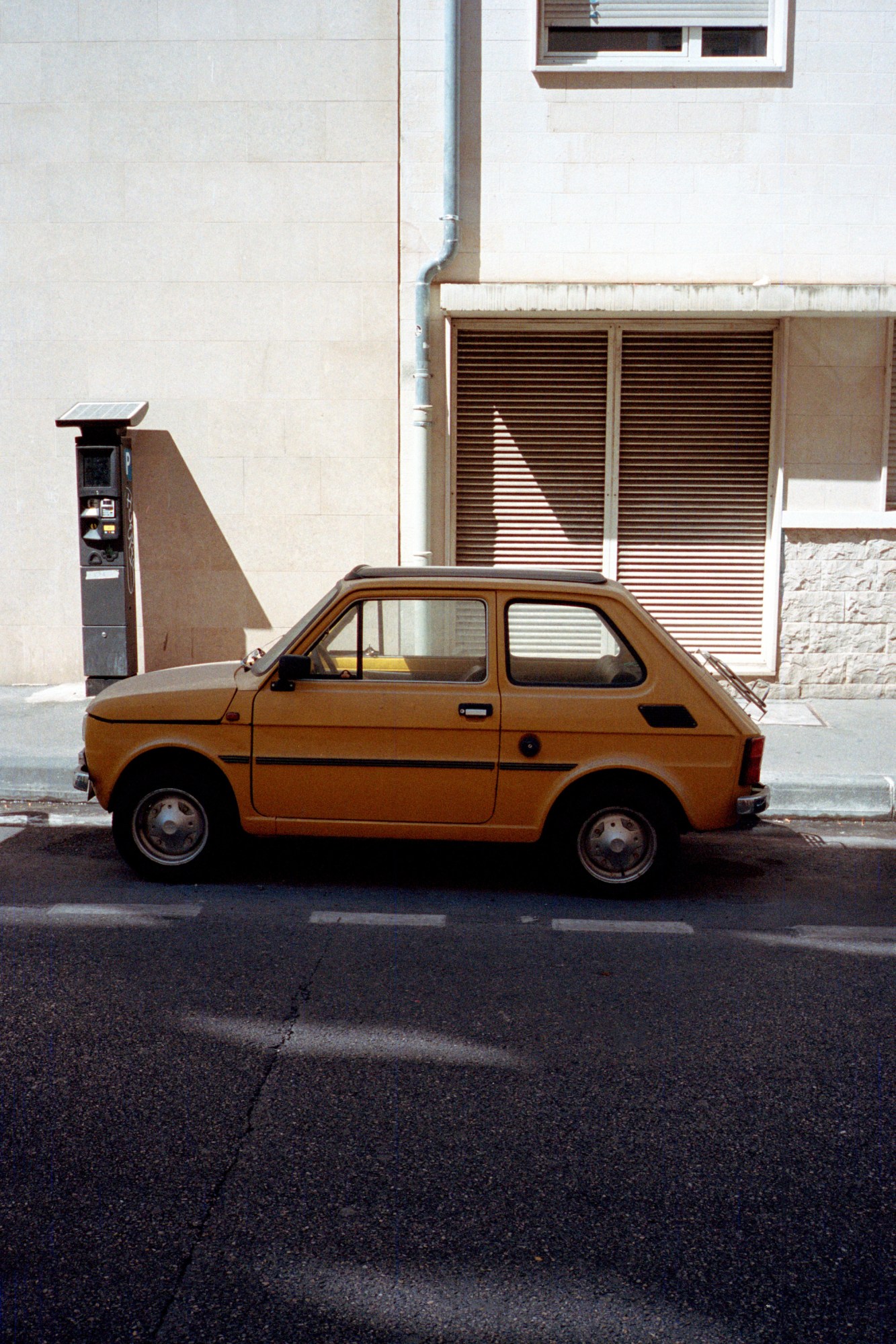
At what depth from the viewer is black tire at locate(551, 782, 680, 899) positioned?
5715 mm

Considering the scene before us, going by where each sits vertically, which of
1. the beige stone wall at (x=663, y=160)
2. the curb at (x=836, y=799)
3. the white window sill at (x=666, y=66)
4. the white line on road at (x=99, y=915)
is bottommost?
the white line on road at (x=99, y=915)

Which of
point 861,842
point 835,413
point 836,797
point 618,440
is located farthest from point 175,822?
point 835,413

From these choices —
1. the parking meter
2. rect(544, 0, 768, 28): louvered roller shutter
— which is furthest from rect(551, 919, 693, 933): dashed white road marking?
rect(544, 0, 768, 28): louvered roller shutter

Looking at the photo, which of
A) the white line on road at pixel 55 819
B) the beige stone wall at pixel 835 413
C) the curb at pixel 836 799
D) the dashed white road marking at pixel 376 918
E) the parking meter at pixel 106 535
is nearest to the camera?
the dashed white road marking at pixel 376 918

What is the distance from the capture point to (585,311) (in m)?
10.3

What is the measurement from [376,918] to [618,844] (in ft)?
4.05

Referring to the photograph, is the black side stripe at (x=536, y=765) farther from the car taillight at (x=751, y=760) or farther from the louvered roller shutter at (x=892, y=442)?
the louvered roller shutter at (x=892, y=442)

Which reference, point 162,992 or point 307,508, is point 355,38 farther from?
point 162,992

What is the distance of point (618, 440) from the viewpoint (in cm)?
1092

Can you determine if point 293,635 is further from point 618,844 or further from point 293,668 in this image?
point 618,844

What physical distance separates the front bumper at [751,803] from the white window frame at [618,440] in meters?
5.06

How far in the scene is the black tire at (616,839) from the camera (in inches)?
225

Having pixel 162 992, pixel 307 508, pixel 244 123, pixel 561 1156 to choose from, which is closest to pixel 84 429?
pixel 307 508

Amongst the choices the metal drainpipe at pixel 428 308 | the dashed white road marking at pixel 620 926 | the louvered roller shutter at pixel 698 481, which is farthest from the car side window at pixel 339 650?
the louvered roller shutter at pixel 698 481
